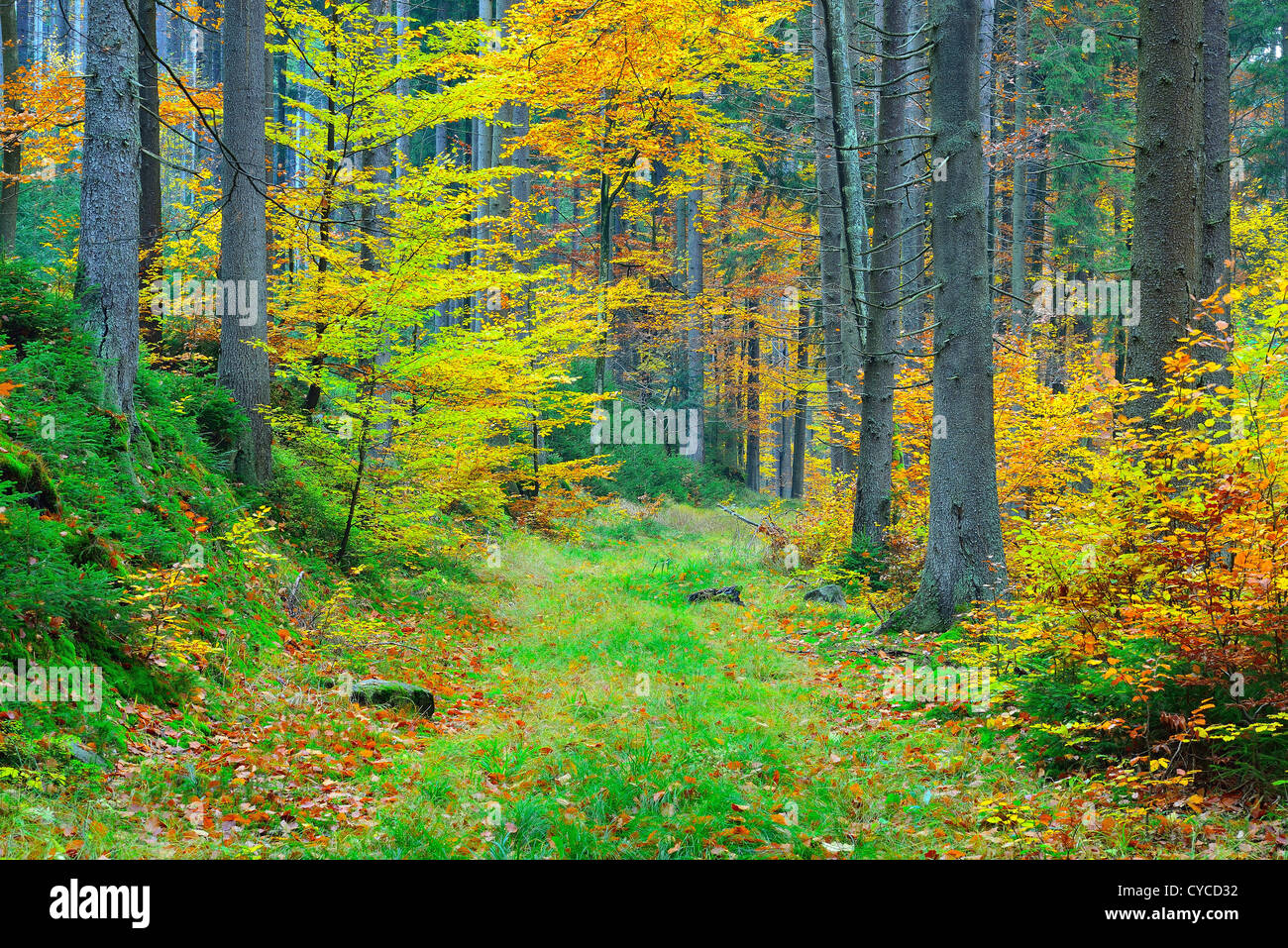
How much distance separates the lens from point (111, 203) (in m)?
7.24

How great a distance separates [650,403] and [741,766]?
70.3 ft

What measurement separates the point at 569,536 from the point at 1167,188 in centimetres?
1200

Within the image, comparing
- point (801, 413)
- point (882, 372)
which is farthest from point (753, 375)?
point (882, 372)

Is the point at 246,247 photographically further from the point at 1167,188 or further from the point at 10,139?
the point at 1167,188

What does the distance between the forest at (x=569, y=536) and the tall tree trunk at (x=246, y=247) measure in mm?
44

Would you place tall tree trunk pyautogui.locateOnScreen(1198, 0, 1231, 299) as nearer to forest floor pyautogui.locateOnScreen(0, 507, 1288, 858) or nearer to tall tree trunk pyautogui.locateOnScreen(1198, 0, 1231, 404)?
tall tree trunk pyautogui.locateOnScreen(1198, 0, 1231, 404)

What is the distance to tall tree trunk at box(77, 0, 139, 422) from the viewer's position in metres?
7.02

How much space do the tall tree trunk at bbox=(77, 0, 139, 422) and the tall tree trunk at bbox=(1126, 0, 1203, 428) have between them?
26.6 feet

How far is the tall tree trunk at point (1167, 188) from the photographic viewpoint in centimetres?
622

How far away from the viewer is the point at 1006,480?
10.9 m
